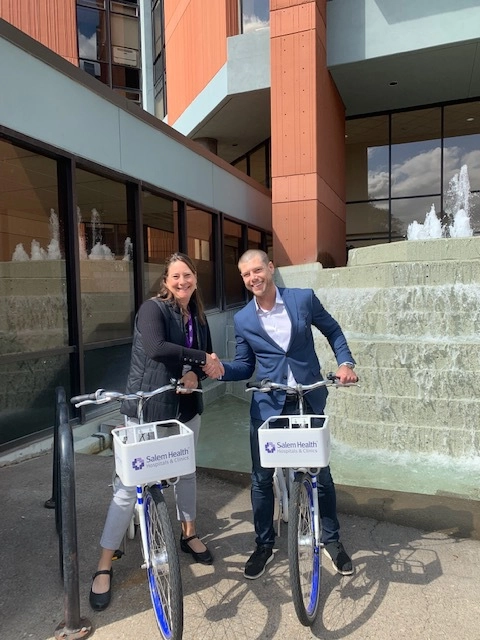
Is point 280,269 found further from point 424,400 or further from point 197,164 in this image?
point 424,400

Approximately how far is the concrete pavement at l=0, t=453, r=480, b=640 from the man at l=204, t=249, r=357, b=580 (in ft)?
0.49

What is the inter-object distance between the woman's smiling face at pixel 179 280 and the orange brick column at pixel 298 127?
330 inches

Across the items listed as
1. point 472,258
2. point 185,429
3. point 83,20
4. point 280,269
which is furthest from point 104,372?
point 83,20

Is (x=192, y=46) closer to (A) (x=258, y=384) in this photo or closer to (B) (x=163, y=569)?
(A) (x=258, y=384)

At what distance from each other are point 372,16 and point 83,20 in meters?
13.6

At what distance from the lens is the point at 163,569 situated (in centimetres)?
238

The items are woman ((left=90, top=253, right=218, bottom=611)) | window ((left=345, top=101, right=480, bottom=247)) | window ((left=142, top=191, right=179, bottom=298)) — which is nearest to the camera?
woman ((left=90, top=253, right=218, bottom=611))

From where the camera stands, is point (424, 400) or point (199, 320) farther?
point (424, 400)

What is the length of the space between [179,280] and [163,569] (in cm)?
151

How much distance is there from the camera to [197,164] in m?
9.09

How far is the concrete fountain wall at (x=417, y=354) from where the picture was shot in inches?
228

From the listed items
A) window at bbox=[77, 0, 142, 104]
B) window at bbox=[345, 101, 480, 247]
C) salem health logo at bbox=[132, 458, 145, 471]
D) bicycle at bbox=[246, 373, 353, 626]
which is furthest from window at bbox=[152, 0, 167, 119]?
salem health logo at bbox=[132, 458, 145, 471]

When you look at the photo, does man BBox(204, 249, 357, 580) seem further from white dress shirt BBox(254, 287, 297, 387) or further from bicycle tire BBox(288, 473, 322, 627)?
bicycle tire BBox(288, 473, 322, 627)

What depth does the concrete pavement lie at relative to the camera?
2.50 meters
